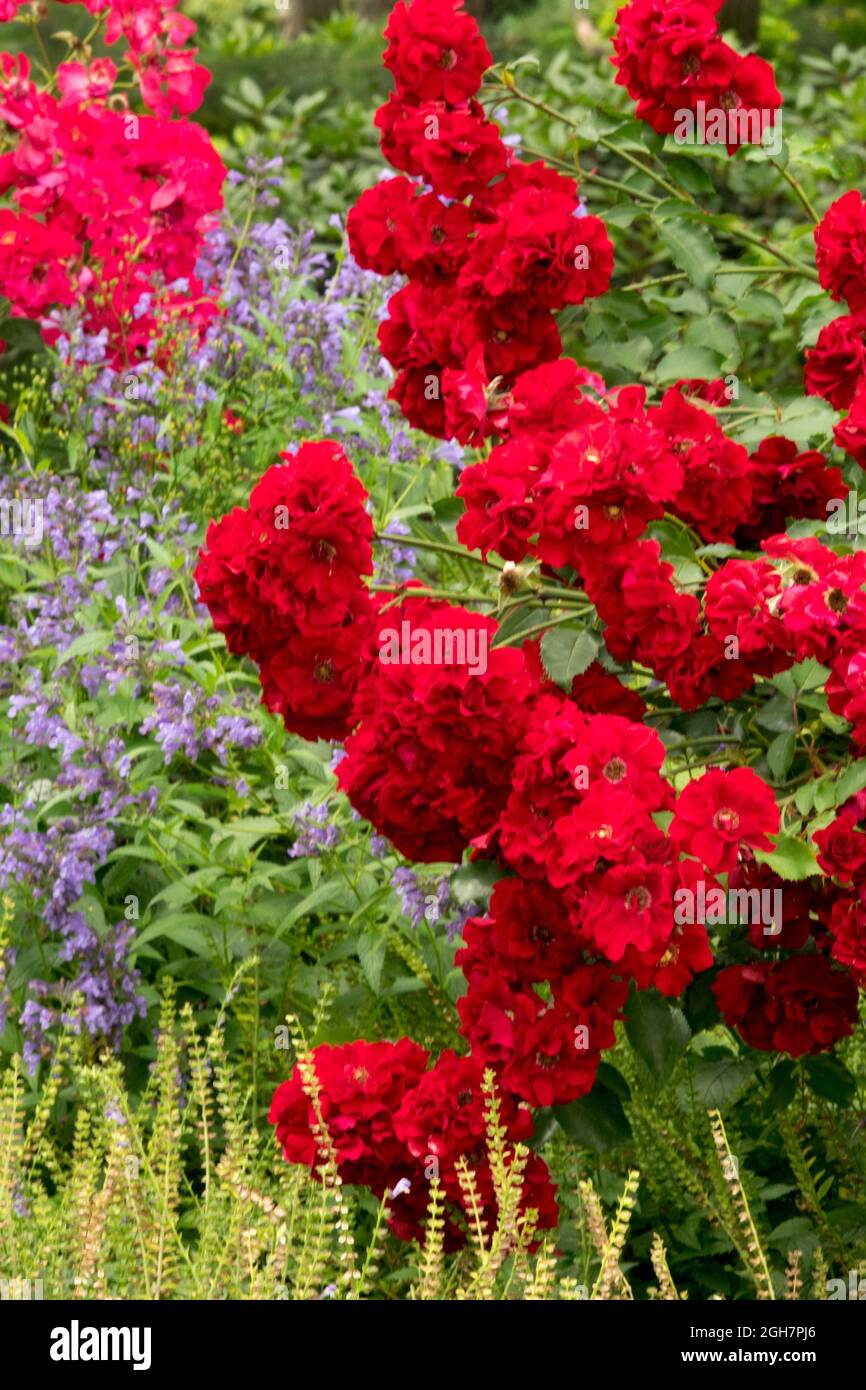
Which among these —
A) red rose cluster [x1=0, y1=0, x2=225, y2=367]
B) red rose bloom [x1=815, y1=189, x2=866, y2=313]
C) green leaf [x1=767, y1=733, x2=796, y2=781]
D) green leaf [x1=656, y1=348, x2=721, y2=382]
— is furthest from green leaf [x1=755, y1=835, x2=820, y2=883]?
red rose cluster [x1=0, y1=0, x2=225, y2=367]

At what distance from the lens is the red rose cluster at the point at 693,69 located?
334 centimetres

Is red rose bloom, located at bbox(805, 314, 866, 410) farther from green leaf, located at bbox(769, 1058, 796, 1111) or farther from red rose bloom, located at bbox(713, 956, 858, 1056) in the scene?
green leaf, located at bbox(769, 1058, 796, 1111)

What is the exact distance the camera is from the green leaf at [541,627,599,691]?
2.85 m

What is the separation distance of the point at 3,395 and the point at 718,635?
3030 mm

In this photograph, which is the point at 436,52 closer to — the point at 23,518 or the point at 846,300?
the point at 846,300

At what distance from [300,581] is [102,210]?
2397 millimetres

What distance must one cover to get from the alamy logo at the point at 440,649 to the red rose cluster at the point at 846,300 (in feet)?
2.44

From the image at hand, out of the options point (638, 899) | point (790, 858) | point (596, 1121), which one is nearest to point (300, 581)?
point (638, 899)

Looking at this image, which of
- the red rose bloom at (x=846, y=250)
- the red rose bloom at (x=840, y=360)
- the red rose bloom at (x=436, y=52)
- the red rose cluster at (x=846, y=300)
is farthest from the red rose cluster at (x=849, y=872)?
the red rose bloom at (x=436, y=52)

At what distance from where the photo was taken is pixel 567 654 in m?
2.87

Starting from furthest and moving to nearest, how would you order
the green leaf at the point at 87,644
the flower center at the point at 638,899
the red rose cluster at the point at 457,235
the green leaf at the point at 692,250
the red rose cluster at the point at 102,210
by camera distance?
1. the red rose cluster at the point at 102,210
2. the green leaf at the point at 87,644
3. the green leaf at the point at 692,250
4. the red rose cluster at the point at 457,235
5. the flower center at the point at 638,899

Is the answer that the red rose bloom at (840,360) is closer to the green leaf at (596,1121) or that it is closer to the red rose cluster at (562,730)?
the red rose cluster at (562,730)
